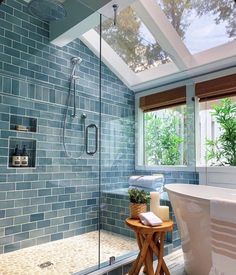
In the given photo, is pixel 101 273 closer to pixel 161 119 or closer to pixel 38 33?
pixel 161 119

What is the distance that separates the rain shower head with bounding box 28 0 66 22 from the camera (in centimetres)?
285

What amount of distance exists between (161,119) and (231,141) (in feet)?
A: 3.76

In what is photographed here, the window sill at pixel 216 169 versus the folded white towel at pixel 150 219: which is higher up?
the window sill at pixel 216 169

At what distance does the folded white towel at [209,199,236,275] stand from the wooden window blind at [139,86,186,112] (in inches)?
90.2

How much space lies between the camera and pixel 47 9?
2.98 m

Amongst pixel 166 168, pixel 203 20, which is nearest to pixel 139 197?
pixel 166 168

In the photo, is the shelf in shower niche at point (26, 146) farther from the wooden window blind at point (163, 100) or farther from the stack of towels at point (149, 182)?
the wooden window blind at point (163, 100)

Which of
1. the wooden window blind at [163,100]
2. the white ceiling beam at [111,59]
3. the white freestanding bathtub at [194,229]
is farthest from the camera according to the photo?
the wooden window blind at [163,100]

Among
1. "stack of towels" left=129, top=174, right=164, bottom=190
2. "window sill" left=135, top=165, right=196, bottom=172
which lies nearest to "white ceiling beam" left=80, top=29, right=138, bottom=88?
"window sill" left=135, top=165, right=196, bottom=172

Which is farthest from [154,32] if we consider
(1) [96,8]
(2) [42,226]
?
(2) [42,226]

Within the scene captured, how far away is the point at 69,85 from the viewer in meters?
3.59

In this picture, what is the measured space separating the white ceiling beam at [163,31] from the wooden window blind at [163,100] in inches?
14.6

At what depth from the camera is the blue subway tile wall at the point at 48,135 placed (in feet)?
9.80

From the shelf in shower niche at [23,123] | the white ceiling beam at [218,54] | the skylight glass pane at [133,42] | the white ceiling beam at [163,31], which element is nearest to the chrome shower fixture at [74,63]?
the skylight glass pane at [133,42]
